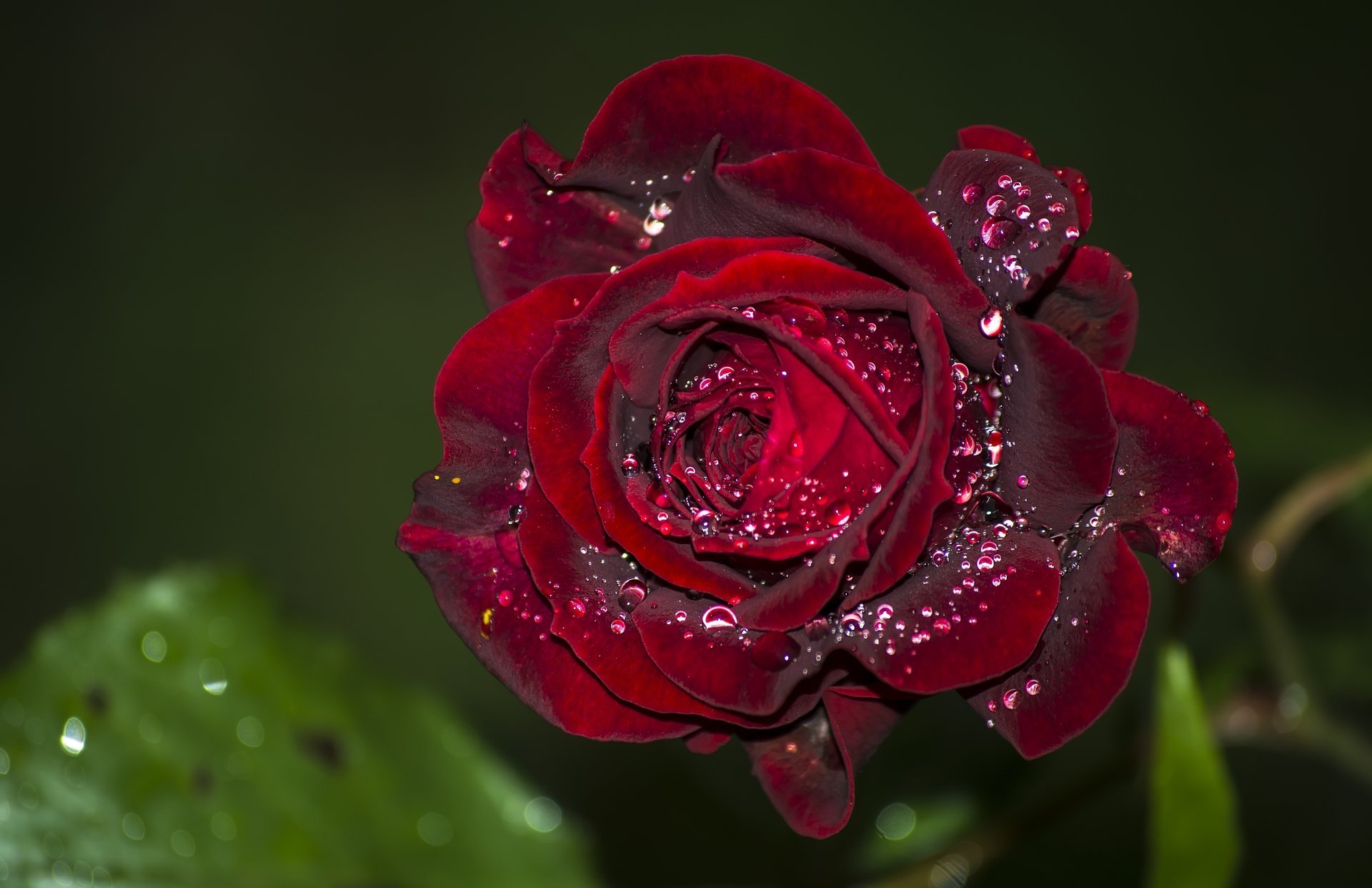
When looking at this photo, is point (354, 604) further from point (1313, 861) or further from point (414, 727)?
point (1313, 861)

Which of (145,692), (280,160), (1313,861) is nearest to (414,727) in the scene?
(145,692)

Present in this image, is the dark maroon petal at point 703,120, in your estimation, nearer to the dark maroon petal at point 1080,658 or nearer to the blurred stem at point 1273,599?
the dark maroon petal at point 1080,658

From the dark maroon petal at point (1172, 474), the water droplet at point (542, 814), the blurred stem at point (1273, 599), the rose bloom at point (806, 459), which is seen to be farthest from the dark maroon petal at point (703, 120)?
the water droplet at point (542, 814)

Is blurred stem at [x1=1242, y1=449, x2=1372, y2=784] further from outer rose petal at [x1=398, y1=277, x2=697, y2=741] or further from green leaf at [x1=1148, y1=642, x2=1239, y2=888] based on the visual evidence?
outer rose petal at [x1=398, y1=277, x2=697, y2=741]

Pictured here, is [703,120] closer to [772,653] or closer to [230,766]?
[772,653]

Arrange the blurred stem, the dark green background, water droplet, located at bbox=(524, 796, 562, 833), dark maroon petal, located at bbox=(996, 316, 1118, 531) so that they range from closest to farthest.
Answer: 1. dark maroon petal, located at bbox=(996, 316, 1118, 531)
2. the blurred stem
3. water droplet, located at bbox=(524, 796, 562, 833)
4. the dark green background

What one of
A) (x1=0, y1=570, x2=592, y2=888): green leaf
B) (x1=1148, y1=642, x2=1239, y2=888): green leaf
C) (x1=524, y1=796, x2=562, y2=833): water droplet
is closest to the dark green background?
(x1=524, y1=796, x2=562, y2=833): water droplet
